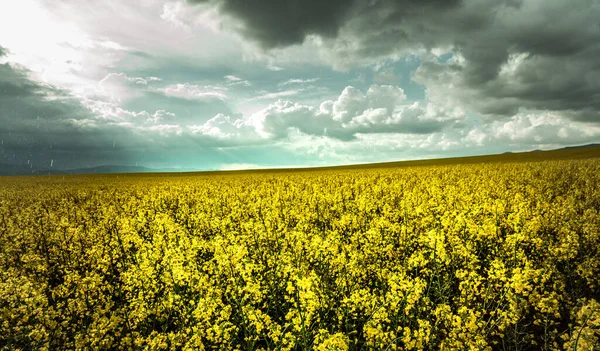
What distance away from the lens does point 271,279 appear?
226 inches

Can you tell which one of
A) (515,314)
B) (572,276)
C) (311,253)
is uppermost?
(311,253)

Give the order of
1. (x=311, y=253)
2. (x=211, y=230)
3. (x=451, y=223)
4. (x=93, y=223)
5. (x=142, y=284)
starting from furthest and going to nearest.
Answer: (x=93, y=223), (x=211, y=230), (x=451, y=223), (x=311, y=253), (x=142, y=284)

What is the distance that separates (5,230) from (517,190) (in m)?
23.0

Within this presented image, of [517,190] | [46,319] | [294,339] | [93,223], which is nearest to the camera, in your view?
[294,339]

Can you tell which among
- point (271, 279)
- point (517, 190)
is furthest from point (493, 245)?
point (517, 190)

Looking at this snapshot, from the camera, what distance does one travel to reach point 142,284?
224 inches

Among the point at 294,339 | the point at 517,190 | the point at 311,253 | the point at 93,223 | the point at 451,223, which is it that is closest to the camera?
the point at 294,339

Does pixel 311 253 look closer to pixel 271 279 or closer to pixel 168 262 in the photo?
pixel 271 279

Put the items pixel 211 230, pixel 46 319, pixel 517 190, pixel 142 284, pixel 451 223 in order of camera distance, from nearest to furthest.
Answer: pixel 46 319, pixel 142 284, pixel 451 223, pixel 211 230, pixel 517 190

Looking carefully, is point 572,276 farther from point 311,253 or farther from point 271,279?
point 271,279

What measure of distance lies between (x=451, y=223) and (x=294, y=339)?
5.19 m

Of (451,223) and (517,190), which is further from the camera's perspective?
(517,190)

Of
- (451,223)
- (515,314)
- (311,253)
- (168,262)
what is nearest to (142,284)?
(168,262)

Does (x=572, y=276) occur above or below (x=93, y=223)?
below
